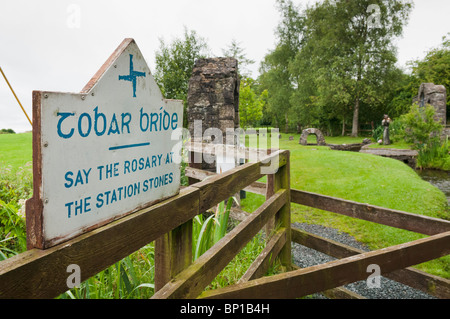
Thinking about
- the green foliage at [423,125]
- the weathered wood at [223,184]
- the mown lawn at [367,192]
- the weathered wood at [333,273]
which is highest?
the green foliage at [423,125]

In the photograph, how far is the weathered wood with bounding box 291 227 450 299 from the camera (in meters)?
2.59

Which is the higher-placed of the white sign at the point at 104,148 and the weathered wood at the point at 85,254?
the white sign at the point at 104,148

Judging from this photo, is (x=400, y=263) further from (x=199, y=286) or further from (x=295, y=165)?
(x=295, y=165)

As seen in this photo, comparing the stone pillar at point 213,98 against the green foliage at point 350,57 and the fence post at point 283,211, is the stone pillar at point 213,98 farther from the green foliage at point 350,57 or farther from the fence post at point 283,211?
the green foliage at point 350,57

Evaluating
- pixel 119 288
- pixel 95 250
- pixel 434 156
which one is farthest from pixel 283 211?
pixel 434 156

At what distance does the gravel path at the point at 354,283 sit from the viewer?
343 cm

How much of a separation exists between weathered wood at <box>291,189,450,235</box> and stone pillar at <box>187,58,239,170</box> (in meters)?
2.28

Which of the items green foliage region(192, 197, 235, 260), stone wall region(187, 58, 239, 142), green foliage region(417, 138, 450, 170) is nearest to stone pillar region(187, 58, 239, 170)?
stone wall region(187, 58, 239, 142)

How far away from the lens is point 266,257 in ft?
8.21

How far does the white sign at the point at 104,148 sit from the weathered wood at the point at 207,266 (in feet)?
1.32

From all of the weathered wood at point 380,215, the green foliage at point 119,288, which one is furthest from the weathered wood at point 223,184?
the weathered wood at point 380,215

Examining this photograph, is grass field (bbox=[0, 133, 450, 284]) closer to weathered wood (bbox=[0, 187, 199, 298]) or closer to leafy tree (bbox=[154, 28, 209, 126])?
weathered wood (bbox=[0, 187, 199, 298])
